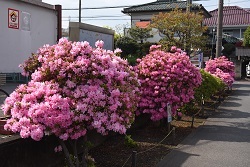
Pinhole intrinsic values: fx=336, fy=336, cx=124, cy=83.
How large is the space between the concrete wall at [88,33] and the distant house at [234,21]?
37.3 meters

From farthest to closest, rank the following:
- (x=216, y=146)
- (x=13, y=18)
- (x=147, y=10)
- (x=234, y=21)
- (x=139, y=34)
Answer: (x=234, y=21) → (x=147, y=10) → (x=139, y=34) → (x=216, y=146) → (x=13, y=18)

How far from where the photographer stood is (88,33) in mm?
8750

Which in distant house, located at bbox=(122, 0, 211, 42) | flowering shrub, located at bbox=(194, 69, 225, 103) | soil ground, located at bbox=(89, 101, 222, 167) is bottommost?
soil ground, located at bbox=(89, 101, 222, 167)

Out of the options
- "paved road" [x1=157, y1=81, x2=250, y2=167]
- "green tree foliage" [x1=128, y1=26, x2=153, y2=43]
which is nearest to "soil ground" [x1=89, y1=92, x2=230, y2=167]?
"paved road" [x1=157, y1=81, x2=250, y2=167]

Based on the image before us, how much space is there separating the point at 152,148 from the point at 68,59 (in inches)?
154

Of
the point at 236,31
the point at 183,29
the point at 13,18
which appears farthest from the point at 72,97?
the point at 236,31

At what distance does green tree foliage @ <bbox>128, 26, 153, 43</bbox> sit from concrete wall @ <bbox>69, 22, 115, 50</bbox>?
21853 millimetres

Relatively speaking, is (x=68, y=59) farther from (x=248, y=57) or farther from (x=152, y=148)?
(x=248, y=57)

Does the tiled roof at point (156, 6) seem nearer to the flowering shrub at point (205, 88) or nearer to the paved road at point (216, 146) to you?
the flowering shrub at point (205, 88)

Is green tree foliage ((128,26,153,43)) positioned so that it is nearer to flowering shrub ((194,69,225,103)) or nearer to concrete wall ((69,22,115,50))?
flowering shrub ((194,69,225,103))

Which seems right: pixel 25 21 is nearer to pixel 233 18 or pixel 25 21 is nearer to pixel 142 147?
pixel 142 147

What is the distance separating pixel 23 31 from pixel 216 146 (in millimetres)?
5337

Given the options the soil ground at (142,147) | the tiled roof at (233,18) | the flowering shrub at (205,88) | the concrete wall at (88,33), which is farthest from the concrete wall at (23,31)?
the tiled roof at (233,18)

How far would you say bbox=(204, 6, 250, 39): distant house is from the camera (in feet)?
150
